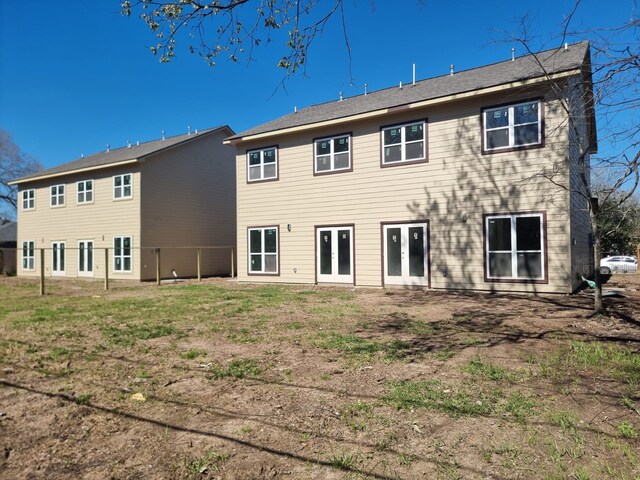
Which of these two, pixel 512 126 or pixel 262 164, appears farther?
pixel 262 164

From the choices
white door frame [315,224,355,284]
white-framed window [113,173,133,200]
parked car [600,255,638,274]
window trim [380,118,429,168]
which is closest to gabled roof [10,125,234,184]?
white-framed window [113,173,133,200]

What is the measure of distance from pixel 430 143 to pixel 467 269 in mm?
3931

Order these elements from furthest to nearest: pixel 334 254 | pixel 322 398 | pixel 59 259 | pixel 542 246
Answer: pixel 59 259, pixel 334 254, pixel 542 246, pixel 322 398

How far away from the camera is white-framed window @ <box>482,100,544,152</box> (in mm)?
11203

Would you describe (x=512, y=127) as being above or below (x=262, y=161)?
below

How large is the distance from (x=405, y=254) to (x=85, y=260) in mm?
16169

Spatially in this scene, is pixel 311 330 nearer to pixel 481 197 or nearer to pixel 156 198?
pixel 481 197

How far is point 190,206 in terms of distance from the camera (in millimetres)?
21094

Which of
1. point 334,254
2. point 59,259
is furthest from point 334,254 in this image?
point 59,259

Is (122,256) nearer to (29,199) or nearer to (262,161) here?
(262,161)

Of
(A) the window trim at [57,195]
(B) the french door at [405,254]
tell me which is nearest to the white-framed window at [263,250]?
(B) the french door at [405,254]

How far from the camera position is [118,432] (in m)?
3.44

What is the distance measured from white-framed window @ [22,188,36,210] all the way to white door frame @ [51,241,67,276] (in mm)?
3361

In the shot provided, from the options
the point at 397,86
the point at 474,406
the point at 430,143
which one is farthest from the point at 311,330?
the point at 397,86
